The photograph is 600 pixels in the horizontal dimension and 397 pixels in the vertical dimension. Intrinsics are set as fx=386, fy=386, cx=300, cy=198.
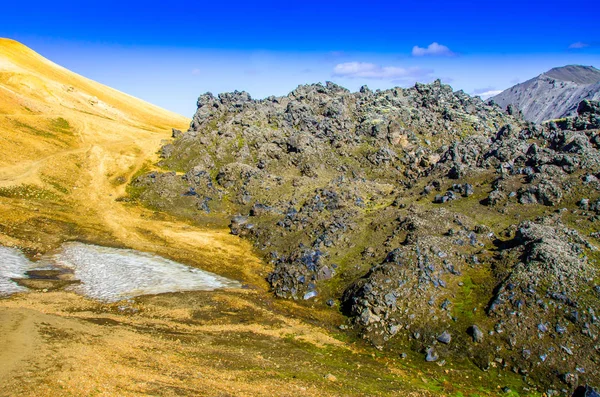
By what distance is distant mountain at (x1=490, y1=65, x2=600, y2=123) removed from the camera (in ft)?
364

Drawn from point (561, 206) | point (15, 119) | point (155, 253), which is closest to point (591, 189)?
point (561, 206)

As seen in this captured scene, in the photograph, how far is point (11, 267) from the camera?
109 feet

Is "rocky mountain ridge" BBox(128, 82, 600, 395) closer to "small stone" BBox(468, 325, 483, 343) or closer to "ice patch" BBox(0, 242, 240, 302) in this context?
"small stone" BBox(468, 325, 483, 343)

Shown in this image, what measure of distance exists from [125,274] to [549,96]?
133972mm

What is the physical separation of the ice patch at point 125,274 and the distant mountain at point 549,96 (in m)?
109

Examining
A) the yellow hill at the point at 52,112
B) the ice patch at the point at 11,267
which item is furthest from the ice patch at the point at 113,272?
the yellow hill at the point at 52,112

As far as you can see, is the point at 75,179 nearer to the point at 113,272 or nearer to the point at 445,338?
the point at 113,272

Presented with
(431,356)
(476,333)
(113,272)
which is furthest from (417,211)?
(113,272)

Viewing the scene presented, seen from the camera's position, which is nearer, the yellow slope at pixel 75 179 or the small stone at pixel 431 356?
the small stone at pixel 431 356

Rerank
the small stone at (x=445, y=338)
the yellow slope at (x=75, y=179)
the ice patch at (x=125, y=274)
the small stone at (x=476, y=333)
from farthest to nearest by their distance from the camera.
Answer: the yellow slope at (x=75, y=179)
the ice patch at (x=125, y=274)
the small stone at (x=445, y=338)
the small stone at (x=476, y=333)

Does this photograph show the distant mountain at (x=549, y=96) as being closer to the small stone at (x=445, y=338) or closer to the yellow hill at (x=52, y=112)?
the small stone at (x=445, y=338)


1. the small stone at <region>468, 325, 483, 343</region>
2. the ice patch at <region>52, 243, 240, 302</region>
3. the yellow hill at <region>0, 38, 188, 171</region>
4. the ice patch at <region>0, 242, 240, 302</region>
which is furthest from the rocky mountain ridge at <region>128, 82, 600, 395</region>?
the yellow hill at <region>0, 38, 188, 171</region>

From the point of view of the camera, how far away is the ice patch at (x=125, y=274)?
32.2 meters

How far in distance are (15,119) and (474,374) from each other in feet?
262
